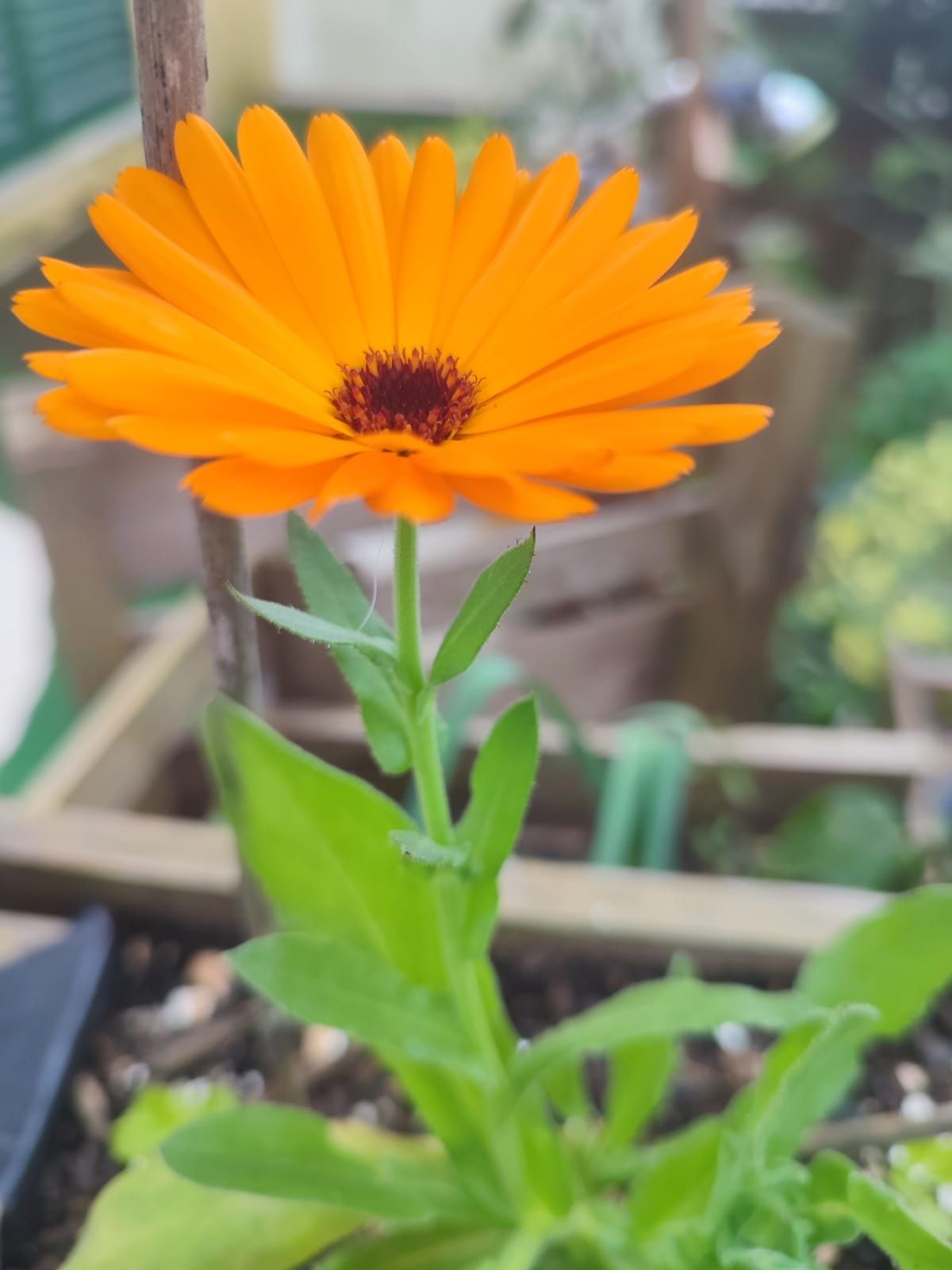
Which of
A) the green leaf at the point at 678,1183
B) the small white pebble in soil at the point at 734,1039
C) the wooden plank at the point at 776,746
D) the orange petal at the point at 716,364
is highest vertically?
the orange petal at the point at 716,364

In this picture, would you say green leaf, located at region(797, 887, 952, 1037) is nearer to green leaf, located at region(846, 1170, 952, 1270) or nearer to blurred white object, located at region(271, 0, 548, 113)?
green leaf, located at region(846, 1170, 952, 1270)

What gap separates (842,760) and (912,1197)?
1.14 ft

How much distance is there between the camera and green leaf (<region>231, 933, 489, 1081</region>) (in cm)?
35

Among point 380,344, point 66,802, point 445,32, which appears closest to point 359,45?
point 445,32

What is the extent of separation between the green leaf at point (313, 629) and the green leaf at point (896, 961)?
290mm

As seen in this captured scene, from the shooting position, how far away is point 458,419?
1.05ft

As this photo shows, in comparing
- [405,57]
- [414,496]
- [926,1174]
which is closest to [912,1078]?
[926,1174]

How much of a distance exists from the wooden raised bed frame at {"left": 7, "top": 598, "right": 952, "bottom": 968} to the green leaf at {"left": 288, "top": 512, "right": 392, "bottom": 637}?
0.33 meters

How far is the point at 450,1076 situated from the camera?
0.48m

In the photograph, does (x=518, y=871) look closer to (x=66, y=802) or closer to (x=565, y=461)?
(x=66, y=802)

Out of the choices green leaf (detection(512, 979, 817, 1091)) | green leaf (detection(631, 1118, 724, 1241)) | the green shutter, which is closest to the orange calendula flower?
green leaf (detection(512, 979, 817, 1091))

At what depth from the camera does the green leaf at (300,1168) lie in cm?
39

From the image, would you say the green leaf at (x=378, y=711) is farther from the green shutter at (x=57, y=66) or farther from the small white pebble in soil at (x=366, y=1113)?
the green shutter at (x=57, y=66)

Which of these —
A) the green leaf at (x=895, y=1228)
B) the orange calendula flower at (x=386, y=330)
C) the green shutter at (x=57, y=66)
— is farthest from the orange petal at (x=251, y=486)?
the green shutter at (x=57, y=66)
